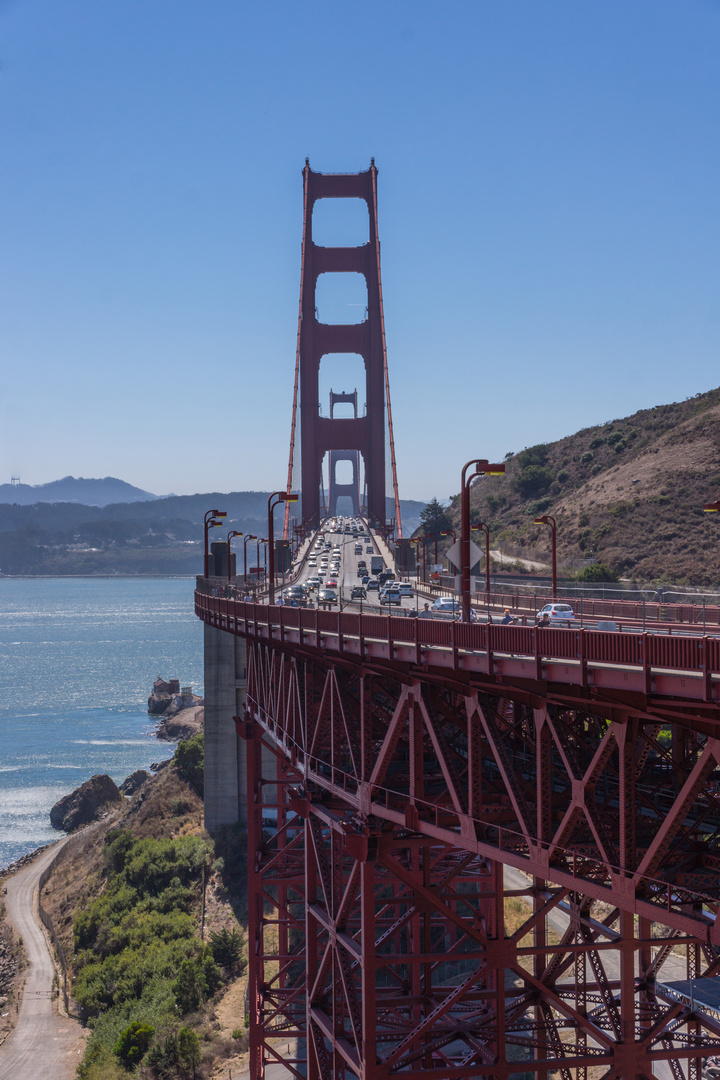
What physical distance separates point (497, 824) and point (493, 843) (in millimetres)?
767

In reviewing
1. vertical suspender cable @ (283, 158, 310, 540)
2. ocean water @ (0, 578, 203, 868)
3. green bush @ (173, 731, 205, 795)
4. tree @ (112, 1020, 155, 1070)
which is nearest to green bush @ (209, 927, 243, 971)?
tree @ (112, 1020, 155, 1070)

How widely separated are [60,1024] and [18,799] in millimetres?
37539

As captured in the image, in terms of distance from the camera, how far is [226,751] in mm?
44656

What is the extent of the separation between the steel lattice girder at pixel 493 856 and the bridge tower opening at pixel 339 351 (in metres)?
64.9

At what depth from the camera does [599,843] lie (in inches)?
408

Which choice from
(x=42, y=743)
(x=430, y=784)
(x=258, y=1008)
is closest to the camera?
(x=430, y=784)

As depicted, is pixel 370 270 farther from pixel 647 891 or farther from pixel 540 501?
pixel 647 891

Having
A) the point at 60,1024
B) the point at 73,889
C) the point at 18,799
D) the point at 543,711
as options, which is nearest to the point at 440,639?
the point at 543,711

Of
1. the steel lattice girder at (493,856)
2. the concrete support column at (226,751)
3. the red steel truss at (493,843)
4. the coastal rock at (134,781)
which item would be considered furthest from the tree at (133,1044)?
the coastal rock at (134,781)

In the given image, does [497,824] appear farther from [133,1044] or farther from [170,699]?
[170,699]

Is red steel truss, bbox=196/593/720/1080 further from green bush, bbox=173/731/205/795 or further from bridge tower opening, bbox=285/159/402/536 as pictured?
bridge tower opening, bbox=285/159/402/536

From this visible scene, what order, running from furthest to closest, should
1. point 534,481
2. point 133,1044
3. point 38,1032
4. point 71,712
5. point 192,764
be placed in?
point 71,712
point 534,481
point 192,764
point 38,1032
point 133,1044

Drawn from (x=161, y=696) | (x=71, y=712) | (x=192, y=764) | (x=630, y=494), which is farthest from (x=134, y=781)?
(x=71, y=712)

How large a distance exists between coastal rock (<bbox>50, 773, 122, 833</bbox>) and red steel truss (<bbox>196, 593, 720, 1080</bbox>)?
38562mm
